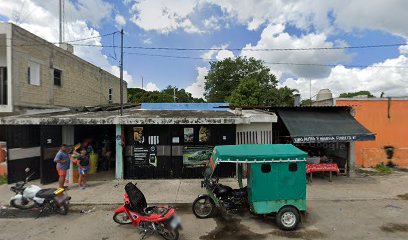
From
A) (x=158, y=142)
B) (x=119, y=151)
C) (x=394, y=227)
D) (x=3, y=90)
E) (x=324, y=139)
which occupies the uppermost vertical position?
(x=3, y=90)

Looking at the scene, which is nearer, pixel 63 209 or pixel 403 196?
pixel 63 209

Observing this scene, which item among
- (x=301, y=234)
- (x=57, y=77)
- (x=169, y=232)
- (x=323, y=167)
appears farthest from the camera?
(x=57, y=77)

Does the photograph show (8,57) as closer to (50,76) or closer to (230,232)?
(50,76)

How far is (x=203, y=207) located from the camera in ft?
24.2

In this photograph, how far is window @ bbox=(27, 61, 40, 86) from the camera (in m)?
13.3

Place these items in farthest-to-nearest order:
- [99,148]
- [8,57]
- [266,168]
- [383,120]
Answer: [383,120]
[99,148]
[8,57]
[266,168]

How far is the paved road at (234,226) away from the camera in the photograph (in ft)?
20.9

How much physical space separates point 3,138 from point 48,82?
13.1 ft

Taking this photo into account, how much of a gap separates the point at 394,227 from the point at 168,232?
5.57 m

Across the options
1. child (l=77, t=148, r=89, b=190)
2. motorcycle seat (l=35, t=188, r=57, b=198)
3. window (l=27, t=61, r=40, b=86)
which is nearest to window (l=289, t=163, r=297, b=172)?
motorcycle seat (l=35, t=188, r=57, b=198)

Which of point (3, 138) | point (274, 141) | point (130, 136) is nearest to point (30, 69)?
point (3, 138)

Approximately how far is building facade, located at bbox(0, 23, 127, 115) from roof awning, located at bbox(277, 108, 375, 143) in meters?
11.8

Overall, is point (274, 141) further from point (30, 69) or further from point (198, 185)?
point (30, 69)

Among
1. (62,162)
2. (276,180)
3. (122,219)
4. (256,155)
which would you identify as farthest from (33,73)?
(276,180)
